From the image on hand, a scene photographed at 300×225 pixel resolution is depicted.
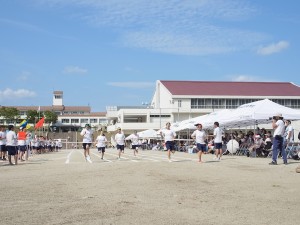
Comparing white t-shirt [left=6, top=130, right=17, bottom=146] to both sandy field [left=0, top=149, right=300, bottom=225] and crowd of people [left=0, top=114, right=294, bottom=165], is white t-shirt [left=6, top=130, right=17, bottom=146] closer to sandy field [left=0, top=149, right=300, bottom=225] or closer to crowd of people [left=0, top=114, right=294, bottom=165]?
crowd of people [left=0, top=114, right=294, bottom=165]

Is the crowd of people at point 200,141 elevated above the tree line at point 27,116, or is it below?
below

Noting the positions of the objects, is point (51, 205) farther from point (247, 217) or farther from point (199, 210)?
point (247, 217)

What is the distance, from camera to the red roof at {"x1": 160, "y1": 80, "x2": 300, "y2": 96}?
7706cm

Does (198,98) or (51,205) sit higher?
(198,98)

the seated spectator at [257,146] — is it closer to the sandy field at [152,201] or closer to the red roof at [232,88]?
the sandy field at [152,201]

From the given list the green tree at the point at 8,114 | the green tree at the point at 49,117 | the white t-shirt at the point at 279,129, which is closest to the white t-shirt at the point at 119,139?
the white t-shirt at the point at 279,129

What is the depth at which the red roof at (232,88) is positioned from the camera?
77.1m

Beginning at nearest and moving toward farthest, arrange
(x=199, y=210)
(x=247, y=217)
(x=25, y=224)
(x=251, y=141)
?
(x=25, y=224), (x=247, y=217), (x=199, y=210), (x=251, y=141)

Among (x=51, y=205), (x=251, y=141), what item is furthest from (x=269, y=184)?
(x=251, y=141)

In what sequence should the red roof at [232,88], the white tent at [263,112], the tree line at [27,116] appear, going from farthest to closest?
the tree line at [27,116], the red roof at [232,88], the white tent at [263,112]

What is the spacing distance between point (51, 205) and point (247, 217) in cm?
314

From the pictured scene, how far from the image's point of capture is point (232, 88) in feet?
260

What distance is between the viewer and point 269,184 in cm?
955

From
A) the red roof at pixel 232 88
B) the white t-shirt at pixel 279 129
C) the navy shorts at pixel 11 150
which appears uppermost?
the red roof at pixel 232 88
